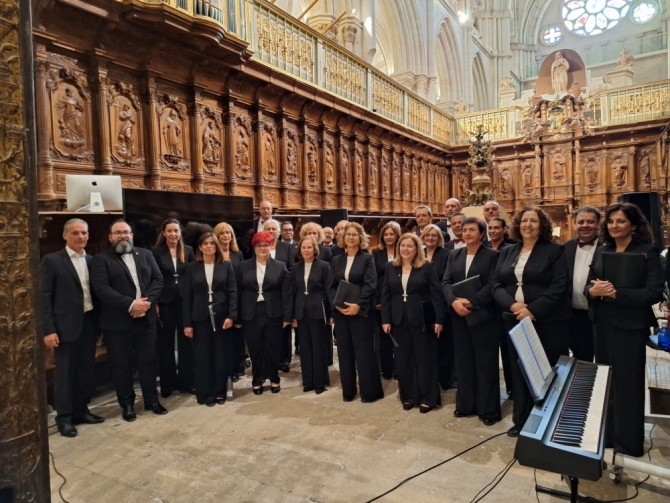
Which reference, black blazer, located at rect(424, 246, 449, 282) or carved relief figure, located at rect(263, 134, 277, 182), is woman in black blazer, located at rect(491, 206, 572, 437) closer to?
black blazer, located at rect(424, 246, 449, 282)

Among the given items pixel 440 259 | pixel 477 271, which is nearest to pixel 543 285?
pixel 477 271

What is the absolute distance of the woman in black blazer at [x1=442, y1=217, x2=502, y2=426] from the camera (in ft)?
11.8

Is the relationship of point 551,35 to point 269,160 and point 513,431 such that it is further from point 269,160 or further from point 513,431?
point 513,431

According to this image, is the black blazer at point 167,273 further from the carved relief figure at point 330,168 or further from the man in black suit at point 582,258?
the carved relief figure at point 330,168

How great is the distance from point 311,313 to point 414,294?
3.46 feet

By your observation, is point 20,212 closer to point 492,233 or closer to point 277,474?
point 277,474

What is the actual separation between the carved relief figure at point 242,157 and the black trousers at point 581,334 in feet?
17.4

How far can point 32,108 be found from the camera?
1447mm

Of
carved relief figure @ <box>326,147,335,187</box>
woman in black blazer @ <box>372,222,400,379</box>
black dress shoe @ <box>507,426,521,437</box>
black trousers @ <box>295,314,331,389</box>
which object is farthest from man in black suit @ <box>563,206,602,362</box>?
carved relief figure @ <box>326,147,335,187</box>

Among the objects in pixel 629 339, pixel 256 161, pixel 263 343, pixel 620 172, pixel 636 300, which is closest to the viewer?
pixel 636 300

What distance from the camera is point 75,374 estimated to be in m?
3.82

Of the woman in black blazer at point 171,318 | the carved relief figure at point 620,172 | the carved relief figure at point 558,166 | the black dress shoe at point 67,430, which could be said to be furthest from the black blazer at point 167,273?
the carved relief figure at point 620,172

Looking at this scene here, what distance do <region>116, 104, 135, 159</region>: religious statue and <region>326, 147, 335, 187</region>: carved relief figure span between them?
4.49 meters

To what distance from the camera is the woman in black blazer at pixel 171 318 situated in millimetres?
4418
